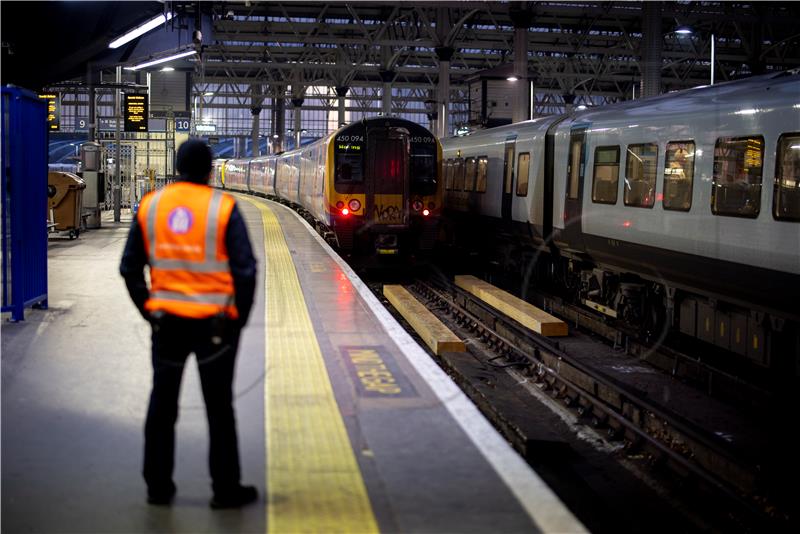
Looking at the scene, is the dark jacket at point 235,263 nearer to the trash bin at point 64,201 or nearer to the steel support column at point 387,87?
the trash bin at point 64,201

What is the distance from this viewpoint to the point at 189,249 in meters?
4.45

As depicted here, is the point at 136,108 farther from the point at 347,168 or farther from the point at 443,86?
the point at 443,86

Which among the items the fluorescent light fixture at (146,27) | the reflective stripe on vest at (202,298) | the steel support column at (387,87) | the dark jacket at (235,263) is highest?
the steel support column at (387,87)

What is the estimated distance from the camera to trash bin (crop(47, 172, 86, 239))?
63.1ft

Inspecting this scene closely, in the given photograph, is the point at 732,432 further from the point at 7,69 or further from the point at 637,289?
the point at 7,69

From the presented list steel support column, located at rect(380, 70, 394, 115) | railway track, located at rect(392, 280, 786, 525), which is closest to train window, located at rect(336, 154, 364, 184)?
railway track, located at rect(392, 280, 786, 525)

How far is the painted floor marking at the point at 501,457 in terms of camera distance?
4.42m

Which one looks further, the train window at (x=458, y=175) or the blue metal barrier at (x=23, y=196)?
the train window at (x=458, y=175)

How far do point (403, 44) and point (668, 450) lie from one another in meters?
28.3

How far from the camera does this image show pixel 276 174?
4066 cm

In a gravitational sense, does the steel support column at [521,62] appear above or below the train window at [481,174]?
above

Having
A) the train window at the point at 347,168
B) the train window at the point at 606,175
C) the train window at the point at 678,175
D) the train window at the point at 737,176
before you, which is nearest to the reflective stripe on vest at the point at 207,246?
the train window at the point at 737,176

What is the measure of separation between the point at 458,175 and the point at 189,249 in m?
19.2

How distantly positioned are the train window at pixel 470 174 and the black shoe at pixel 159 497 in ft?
57.0
